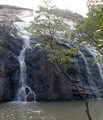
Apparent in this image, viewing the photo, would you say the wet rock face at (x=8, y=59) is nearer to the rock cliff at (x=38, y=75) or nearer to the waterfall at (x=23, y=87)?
the rock cliff at (x=38, y=75)

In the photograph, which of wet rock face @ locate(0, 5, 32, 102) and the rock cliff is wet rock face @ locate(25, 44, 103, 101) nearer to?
the rock cliff

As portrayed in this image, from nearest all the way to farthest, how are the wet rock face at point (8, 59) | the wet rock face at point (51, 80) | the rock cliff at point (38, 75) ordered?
the wet rock face at point (8, 59) → the rock cliff at point (38, 75) → the wet rock face at point (51, 80)

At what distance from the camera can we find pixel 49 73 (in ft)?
60.6

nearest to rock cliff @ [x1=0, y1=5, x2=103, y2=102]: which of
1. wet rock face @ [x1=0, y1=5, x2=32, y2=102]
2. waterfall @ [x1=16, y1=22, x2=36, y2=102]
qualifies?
wet rock face @ [x1=0, y1=5, x2=32, y2=102]

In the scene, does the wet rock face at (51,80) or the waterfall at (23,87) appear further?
the wet rock face at (51,80)

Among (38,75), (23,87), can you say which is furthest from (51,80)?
(23,87)

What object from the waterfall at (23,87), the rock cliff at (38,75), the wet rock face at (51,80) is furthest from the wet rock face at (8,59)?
the wet rock face at (51,80)

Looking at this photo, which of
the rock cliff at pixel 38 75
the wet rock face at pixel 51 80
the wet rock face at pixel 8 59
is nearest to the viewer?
the wet rock face at pixel 8 59

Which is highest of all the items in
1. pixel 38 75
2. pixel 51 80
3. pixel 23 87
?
pixel 38 75

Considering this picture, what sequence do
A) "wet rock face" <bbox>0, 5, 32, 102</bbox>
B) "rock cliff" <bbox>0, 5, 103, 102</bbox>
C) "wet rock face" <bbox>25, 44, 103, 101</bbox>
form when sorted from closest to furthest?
"wet rock face" <bbox>0, 5, 32, 102</bbox> → "rock cliff" <bbox>0, 5, 103, 102</bbox> → "wet rock face" <bbox>25, 44, 103, 101</bbox>

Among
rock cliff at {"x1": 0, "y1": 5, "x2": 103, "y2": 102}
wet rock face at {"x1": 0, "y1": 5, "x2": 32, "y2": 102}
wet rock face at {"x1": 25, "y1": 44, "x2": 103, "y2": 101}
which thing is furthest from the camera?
wet rock face at {"x1": 25, "y1": 44, "x2": 103, "y2": 101}

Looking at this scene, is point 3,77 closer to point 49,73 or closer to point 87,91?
point 49,73

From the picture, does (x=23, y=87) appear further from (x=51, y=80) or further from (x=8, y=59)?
(x=8, y=59)

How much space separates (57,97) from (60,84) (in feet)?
5.61
